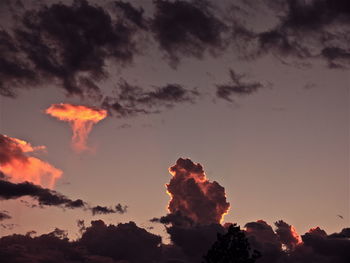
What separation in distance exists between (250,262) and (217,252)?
15.8ft

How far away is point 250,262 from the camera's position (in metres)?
68.4

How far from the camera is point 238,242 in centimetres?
6900

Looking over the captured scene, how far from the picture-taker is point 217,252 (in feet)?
226

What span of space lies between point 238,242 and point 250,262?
318 centimetres

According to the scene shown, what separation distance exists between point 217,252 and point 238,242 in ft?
10.8
